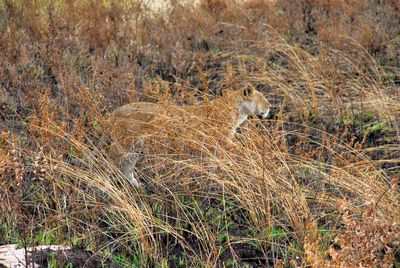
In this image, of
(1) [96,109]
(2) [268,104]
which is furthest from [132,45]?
(1) [96,109]

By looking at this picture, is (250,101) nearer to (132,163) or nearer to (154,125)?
(132,163)

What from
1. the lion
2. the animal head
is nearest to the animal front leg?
the lion

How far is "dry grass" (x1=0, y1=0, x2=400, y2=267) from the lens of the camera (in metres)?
4.63

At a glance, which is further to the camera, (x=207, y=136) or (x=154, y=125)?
(x=154, y=125)

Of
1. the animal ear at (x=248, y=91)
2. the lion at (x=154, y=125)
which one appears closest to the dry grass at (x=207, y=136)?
the lion at (x=154, y=125)

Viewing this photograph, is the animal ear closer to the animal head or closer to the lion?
the animal head

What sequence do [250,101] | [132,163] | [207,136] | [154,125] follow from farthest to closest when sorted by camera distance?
1. [250,101]
2. [132,163]
3. [154,125]
4. [207,136]

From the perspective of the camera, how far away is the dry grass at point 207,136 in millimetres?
4629

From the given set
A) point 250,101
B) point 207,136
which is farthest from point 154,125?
point 250,101

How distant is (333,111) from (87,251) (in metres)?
3.57

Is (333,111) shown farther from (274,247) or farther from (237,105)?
(274,247)

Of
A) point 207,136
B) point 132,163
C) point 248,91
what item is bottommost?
point 132,163

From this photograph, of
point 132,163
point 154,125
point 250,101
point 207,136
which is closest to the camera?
Result: point 207,136

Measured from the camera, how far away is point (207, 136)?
4.90 m
